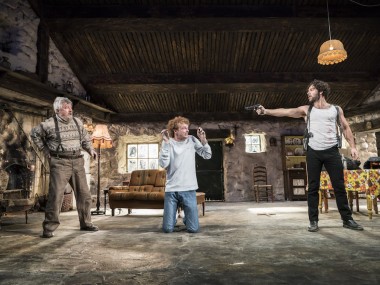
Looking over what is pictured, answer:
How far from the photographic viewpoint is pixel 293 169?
868 centimetres

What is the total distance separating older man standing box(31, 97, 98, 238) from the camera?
3.20 meters

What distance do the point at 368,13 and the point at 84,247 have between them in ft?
21.7

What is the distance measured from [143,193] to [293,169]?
18.0 feet

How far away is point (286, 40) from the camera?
660cm

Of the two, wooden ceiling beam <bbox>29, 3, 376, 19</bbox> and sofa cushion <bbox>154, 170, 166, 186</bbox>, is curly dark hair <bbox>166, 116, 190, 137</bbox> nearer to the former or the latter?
sofa cushion <bbox>154, 170, 166, 186</bbox>

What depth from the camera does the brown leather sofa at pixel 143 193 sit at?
4.75m

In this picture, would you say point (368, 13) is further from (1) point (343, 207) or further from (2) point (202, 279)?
(2) point (202, 279)

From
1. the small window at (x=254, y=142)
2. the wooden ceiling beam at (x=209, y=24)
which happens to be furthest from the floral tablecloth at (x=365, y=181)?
the small window at (x=254, y=142)

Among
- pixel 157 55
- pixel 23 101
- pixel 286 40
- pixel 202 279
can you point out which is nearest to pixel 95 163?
pixel 23 101

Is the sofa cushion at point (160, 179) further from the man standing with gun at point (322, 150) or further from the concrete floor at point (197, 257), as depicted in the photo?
the man standing with gun at point (322, 150)

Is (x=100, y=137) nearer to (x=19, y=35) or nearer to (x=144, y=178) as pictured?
(x=144, y=178)

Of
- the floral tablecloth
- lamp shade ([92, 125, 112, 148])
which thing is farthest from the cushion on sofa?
the floral tablecloth

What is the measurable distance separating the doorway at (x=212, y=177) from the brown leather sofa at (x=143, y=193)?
3.94 meters

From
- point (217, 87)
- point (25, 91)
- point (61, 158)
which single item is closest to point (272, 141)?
point (217, 87)
